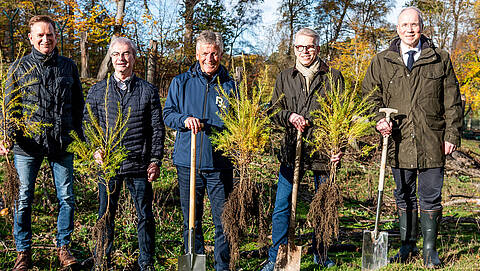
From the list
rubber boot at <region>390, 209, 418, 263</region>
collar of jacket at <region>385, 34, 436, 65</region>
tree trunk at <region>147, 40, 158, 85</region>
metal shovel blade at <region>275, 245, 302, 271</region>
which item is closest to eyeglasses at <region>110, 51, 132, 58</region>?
metal shovel blade at <region>275, 245, 302, 271</region>

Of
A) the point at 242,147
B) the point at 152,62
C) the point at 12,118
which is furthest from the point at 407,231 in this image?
the point at 152,62

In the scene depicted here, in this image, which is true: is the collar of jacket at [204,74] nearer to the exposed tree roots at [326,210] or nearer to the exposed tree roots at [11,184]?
the exposed tree roots at [326,210]

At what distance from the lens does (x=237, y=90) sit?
131 inches

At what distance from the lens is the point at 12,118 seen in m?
3.28

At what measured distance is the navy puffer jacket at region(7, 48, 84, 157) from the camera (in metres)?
3.37

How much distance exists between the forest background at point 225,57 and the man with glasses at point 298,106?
0.30m

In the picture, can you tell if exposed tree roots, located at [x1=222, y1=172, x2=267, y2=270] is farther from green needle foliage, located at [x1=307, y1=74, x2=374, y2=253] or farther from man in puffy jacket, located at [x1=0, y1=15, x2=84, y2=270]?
man in puffy jacket, located at [x1=0, y1=15, x2=84, y2=270]

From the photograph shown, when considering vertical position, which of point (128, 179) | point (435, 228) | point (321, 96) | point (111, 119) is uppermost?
point (321, 96)

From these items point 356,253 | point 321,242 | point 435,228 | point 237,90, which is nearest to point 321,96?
point 237,90

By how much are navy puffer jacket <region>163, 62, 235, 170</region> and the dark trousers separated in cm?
186

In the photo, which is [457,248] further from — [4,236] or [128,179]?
[4,236]

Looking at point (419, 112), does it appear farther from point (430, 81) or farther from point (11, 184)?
point (11, 184)

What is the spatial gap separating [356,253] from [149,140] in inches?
114

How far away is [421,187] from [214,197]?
2.16 m
